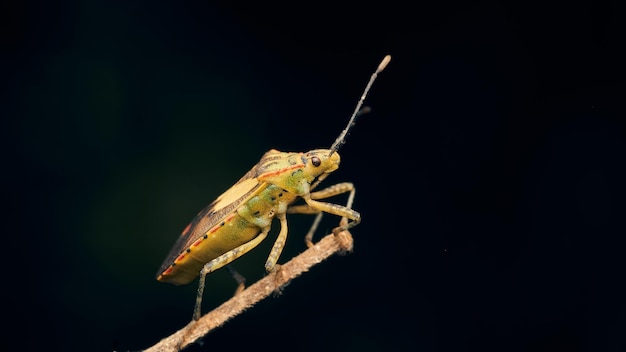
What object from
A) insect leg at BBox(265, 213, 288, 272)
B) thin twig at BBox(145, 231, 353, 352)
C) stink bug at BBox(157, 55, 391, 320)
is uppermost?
stink bug at BBox(157, 55, 391, 320)

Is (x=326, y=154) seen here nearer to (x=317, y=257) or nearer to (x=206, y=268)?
(x=317, y=257)

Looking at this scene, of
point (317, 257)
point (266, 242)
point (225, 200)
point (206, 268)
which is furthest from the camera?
point (266, 242)

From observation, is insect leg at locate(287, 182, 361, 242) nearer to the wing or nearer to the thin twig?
the thin twig

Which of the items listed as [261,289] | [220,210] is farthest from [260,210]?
[261,289]

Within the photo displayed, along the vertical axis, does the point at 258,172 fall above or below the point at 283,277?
above

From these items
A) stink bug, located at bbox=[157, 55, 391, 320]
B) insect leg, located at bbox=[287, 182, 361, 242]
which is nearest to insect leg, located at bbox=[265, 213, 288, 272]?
stink bug, located at bbox=[157, 55, 391, 320]

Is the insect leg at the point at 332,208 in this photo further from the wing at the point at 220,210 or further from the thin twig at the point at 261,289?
the wing at the point at 220,210

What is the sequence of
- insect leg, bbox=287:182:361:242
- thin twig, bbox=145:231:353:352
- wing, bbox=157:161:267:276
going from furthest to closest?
wing, bbox=157:161:267:276 < insect leg, bbox=287:182:361:242 < thin twig, bbox=145:231:353:352

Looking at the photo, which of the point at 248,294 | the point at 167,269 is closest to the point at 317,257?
the point at 248,294

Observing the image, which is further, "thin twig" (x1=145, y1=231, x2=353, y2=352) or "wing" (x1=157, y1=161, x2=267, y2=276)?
"wing" (x1=157, y1=161, x2=267, y2=276)

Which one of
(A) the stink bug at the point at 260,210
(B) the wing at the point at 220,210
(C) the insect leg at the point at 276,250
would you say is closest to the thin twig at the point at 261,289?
(C) the insect leg at the point at 276,250
